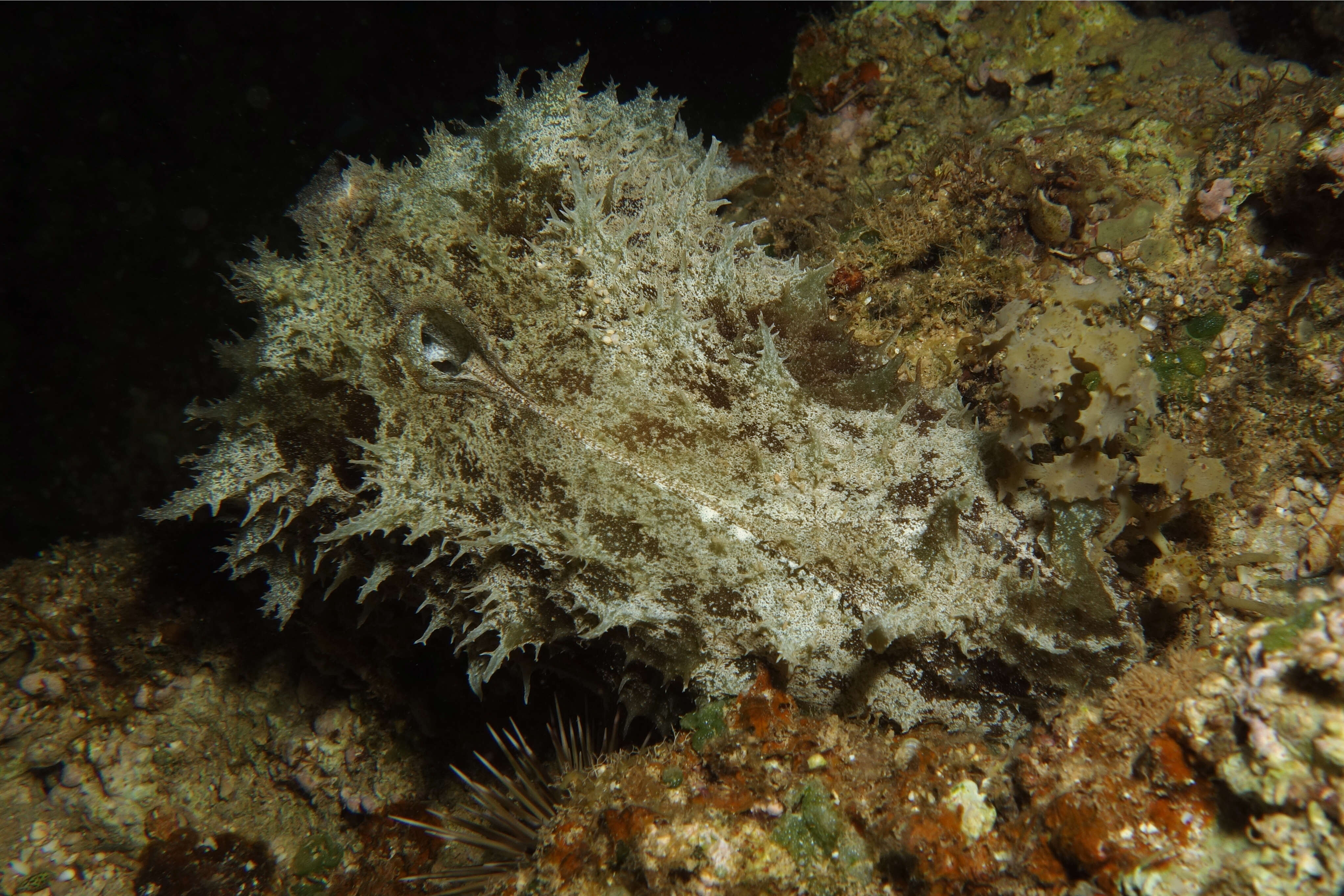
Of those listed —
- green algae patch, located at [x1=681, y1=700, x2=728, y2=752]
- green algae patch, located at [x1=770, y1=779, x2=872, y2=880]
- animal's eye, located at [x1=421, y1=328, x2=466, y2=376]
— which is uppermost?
animal's eye, located at [x1=421, y1=328, x2=466, y2=376]

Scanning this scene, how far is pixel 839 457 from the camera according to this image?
2324 mm

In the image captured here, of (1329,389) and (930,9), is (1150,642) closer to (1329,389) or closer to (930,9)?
(1329,389)

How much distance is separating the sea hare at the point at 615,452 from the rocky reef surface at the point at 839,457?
0.05ft

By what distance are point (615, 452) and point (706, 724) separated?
→ 1050 mm

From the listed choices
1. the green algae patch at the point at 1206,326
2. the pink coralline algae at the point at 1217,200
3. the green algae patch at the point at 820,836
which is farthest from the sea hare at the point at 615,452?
the pink coralline algae at the point at 1217,200

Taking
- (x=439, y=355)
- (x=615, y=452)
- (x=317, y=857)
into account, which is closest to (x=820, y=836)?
(x=615, y=452)

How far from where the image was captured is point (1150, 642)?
2.13 metres

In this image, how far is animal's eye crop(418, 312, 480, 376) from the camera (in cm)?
250

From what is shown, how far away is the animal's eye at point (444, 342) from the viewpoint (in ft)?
→ 8.21


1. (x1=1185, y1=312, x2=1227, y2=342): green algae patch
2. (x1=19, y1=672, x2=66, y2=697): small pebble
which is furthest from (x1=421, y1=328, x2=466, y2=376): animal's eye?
(x1=19, y1=672, x2=66, y2=697): small pebble

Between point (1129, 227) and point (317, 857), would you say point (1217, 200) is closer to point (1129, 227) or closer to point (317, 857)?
point (1129, 227)

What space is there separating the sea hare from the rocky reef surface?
15 mm

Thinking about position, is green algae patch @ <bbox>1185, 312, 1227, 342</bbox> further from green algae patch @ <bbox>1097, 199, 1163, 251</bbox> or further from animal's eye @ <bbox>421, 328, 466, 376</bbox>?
animal's eye @ <bbox>421, 328, 466, 376</bbox>

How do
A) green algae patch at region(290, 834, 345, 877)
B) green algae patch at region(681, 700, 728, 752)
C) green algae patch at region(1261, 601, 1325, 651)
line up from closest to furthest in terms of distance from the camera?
green algae patch at region(1261, 601, 1325, 651) → green algae patch at region(681, 700, 728, 752) → green algae patch at region(290, 834, 345, 877)
